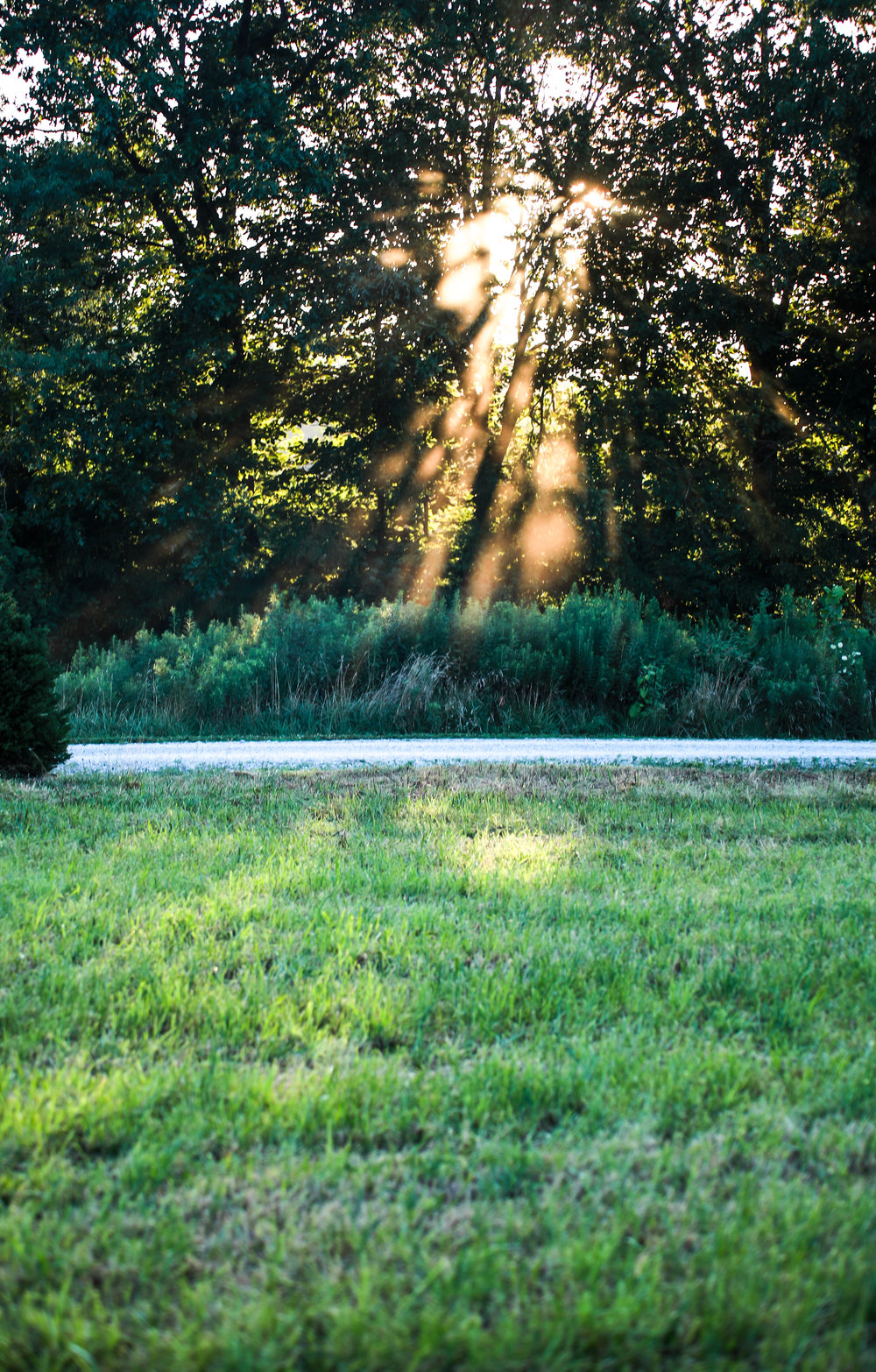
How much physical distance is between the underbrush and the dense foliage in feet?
31.7

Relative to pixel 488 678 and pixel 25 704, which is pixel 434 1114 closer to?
pixel 25 704

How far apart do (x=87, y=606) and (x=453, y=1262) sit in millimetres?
26443

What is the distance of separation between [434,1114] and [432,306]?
22.8 meters

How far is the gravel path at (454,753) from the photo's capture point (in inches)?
352

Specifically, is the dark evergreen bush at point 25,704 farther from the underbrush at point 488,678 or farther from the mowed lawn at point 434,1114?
the underbrush at point 488,678

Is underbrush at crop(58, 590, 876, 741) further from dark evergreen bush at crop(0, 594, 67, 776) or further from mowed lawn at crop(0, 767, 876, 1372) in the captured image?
mowed lawn at crop(0, 767, 876, 1372)

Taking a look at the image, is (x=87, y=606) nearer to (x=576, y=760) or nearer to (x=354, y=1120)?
(x=576, y=760)

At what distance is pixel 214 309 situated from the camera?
23.3m

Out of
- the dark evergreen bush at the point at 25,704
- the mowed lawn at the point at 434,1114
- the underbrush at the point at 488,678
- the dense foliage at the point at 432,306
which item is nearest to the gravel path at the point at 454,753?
the dark evergreen bush at the point at 25,704

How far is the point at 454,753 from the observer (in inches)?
386

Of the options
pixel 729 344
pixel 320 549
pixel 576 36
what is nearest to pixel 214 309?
pixel 320 549

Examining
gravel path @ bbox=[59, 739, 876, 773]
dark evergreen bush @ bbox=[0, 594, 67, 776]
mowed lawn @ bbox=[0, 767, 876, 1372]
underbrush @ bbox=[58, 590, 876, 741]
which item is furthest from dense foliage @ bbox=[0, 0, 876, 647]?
mowed lawn @ bbox=[0, 767, 876, 1372]

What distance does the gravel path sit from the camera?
29.3 feet

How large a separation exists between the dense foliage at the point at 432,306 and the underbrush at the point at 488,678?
9.66 meters
